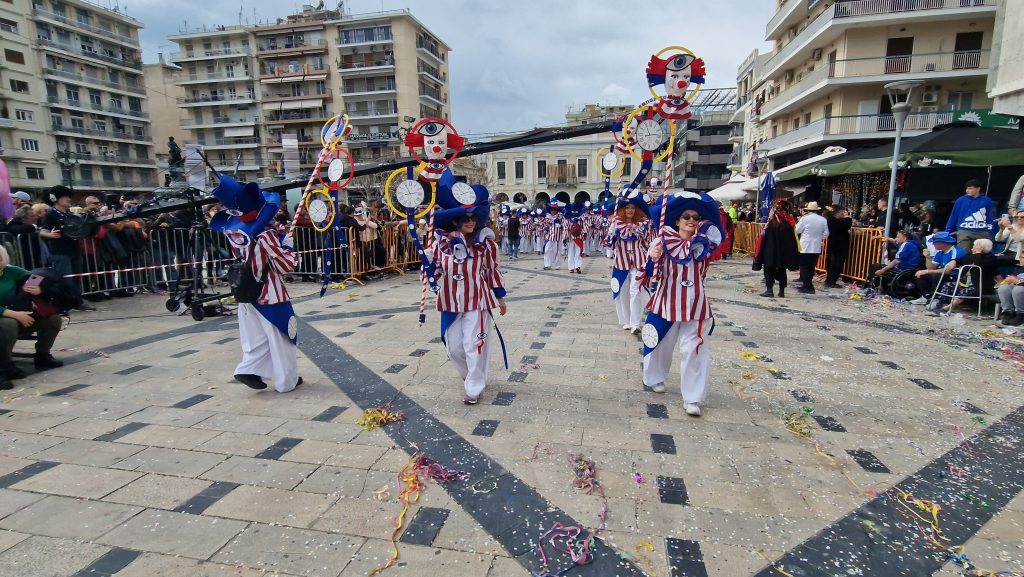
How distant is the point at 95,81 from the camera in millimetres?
44969

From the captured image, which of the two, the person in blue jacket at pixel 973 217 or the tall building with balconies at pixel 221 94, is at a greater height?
the tall building with balconies at pixel 221 94

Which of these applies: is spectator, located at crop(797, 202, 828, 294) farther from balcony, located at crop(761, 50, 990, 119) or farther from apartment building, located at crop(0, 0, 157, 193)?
apartment building, located at crop(0, 0, 157, 193)

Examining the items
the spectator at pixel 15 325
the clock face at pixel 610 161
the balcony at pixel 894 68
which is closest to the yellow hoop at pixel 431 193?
the spectator at pixel 15 325

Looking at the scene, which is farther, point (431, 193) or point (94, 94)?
point (94, 94)

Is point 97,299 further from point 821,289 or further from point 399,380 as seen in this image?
point 821,289

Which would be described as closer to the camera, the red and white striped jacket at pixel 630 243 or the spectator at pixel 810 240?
the red and white striped jacket at pixel 630 243

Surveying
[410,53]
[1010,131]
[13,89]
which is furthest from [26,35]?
[1010,131]

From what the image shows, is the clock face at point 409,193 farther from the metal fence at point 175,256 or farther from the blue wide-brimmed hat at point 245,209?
the metal fence at point 175,256

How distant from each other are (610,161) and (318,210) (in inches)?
200

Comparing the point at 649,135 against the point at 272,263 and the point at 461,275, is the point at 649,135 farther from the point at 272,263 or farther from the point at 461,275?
the point at 272,263

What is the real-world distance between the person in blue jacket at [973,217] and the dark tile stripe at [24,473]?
1135 centimetres

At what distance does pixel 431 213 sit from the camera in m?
4.30

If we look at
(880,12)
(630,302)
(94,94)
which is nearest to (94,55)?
(94,94)

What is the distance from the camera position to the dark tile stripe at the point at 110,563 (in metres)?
2.32
